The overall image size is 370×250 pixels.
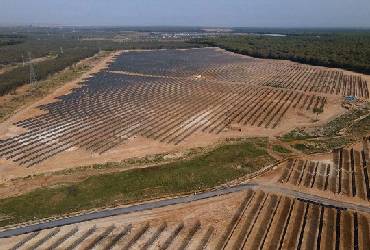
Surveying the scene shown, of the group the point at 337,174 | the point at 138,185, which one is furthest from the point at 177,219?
the point at 337,174

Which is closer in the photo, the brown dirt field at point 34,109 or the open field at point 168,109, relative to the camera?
the open field at point 168,109

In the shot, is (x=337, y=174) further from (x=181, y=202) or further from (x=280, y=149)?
(x=181, y=202)

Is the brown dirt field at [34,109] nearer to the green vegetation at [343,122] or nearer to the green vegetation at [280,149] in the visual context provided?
the green vegetation at [280,149]

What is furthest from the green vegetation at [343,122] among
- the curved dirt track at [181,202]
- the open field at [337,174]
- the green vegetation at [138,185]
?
the curved dirt track at [181,202]

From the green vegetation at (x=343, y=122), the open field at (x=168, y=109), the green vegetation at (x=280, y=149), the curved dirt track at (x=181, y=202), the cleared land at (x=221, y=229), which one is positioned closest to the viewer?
the cleared land at (x=221, y=229)

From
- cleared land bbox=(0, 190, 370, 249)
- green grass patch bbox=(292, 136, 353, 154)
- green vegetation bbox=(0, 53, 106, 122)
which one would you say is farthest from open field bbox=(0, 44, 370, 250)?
green vegetation bbox=(0, 53, 106, 122)
